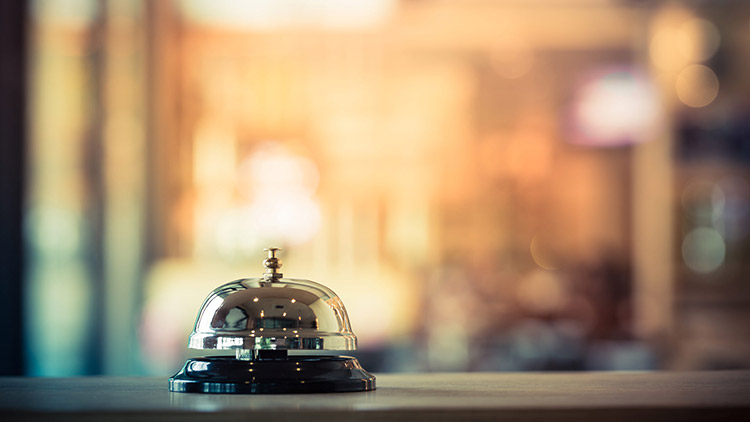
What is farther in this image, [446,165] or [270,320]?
[446,165]

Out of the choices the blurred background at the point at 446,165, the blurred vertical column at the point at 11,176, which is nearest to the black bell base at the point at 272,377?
the blurred vertical column at the point at 11,176

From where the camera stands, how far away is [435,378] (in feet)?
2.93

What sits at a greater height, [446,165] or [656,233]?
[446,165]

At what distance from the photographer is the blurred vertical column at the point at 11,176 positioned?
8.73 feet

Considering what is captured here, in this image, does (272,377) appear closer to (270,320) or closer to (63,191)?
(270,320)

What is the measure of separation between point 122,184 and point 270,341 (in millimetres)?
3212

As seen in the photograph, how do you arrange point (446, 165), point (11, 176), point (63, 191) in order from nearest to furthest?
1. point (11, 176)
2. point (63, 191)
3. point (446, 165)

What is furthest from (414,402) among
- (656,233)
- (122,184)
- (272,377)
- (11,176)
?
(656,233)

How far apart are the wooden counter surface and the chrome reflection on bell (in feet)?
0.07

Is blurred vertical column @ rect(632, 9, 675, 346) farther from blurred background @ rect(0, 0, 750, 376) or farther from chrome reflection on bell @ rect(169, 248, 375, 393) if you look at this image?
chrome reflection on bell @ rect(169, 248, 375, 393)

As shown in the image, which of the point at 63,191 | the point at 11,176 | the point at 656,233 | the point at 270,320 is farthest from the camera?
the point at 656,233

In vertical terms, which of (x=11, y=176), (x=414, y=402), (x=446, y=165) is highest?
(x=446, y=165)

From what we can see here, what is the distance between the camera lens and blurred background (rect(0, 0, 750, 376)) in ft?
13.5

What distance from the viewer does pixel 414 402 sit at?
660 mm
